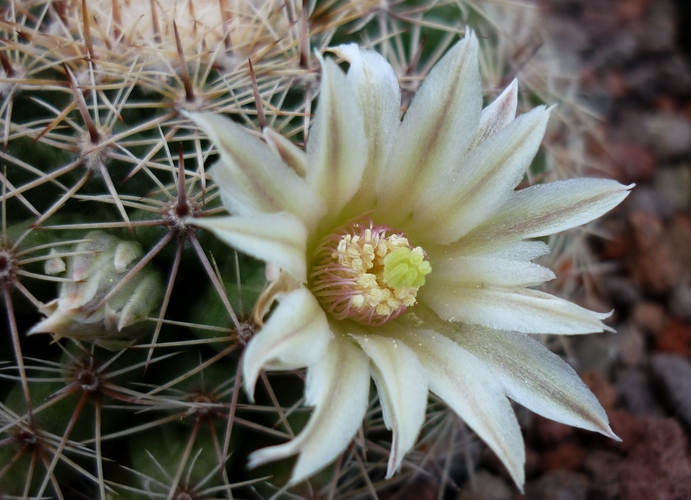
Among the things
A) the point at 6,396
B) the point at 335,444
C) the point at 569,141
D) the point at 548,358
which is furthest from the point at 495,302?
the point at 569,141

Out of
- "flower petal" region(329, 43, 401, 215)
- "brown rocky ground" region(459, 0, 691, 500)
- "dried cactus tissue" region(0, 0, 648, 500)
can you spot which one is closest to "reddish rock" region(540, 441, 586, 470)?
"brown rocky ground" region(459, 0, 691, 500)

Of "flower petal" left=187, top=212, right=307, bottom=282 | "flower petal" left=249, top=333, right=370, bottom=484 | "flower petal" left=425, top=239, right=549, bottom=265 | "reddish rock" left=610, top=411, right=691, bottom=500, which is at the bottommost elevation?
"reddish rock" left=610, top=411, right=691, bottom=500

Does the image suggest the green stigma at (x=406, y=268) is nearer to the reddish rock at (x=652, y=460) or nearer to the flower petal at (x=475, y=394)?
the flower petal at (x=475, y=394)

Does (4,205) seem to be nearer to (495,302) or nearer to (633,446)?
(495,302)

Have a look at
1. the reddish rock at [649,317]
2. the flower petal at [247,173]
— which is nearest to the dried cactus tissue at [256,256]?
the flower petal at [247,173]

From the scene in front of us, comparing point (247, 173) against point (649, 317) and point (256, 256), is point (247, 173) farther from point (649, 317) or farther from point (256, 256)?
point (649, 317)

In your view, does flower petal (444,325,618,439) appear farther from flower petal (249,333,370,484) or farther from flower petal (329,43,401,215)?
flower petal (329,43,401,215)
